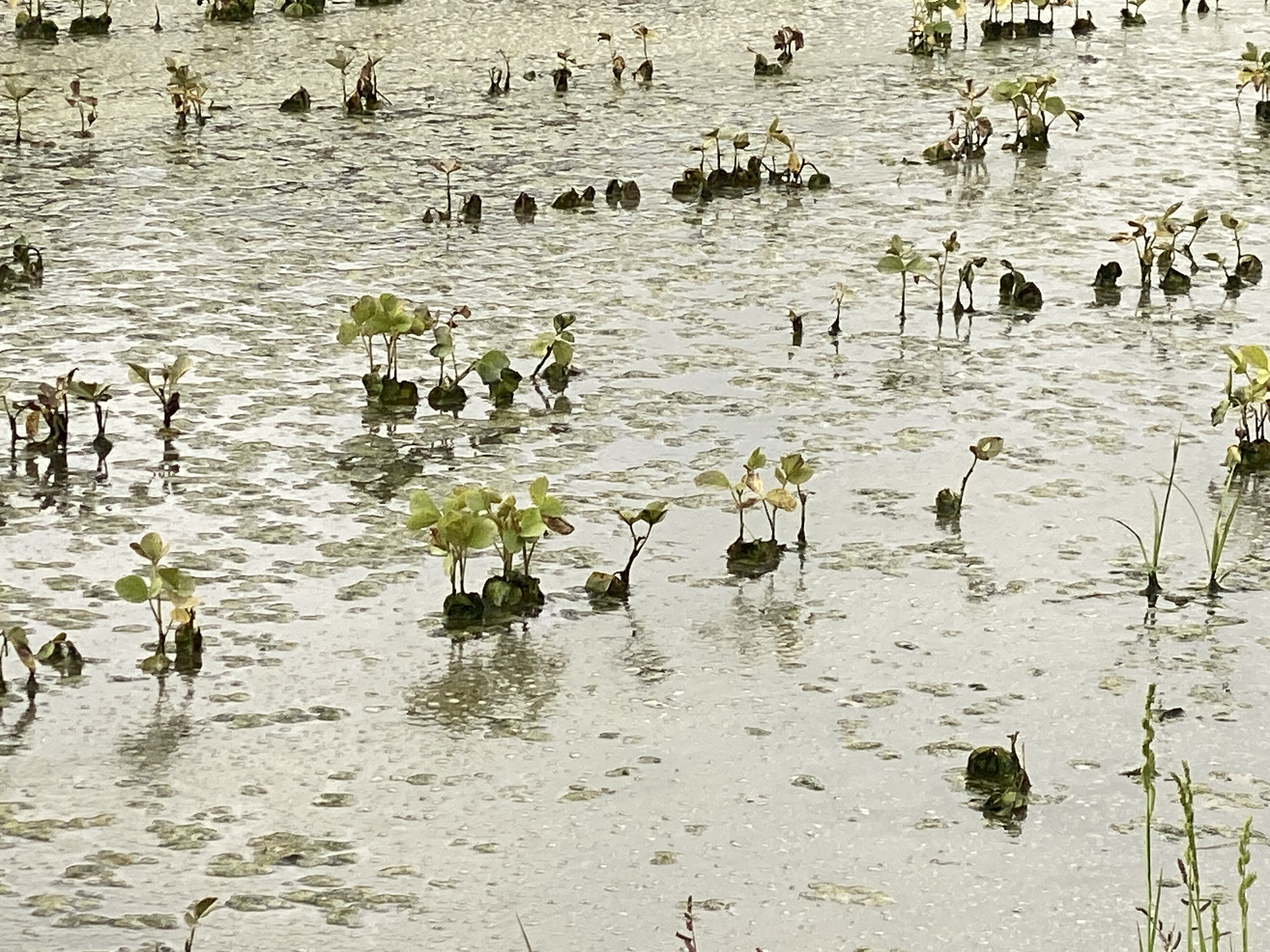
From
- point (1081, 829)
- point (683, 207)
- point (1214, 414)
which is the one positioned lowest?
point (1081, 829)

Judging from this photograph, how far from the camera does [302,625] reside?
3.09 meters

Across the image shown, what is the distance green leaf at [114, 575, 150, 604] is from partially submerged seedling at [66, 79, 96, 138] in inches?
136

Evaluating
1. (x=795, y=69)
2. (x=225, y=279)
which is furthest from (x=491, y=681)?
(x=795, y=69)

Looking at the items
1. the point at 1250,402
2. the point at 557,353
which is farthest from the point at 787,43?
the point at 1250,402

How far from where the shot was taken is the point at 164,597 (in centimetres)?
293

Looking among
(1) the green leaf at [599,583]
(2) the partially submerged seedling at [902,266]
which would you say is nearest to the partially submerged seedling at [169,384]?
(1) the green leaf at [599,583]

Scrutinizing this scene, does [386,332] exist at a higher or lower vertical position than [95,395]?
higher

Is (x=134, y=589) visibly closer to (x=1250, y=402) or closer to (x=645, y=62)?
(x=1250, y=402)

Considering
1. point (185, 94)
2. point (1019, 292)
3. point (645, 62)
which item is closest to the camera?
point (1019, 292)

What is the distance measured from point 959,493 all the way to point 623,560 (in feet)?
2.27

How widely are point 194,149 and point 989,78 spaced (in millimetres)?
3012

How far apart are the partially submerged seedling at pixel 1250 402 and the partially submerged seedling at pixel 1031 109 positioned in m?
2.28

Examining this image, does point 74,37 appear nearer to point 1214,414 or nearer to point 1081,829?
point 1214,414

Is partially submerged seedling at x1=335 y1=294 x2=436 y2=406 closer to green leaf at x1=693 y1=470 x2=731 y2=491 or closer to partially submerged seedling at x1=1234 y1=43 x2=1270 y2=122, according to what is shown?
green leaf at x1=693 y1=470 x2=731 y2=491
